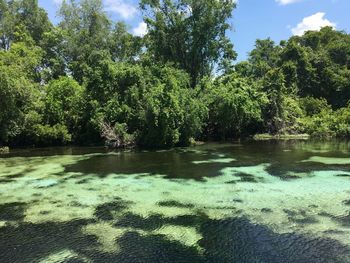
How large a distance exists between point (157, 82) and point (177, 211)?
21049 mm

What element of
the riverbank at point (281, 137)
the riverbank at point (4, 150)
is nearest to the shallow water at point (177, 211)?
the riverbank at point (4, 150)

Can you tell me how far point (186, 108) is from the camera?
2956 cm

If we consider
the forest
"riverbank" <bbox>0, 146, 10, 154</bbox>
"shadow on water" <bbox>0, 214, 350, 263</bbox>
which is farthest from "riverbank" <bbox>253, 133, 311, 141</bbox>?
"shadow on water" <bbox>0, 214, 350, 263</bbox>

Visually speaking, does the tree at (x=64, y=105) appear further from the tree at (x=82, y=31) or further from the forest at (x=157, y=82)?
the tree at (x=82, y=31)

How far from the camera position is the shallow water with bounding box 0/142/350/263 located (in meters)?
8.76

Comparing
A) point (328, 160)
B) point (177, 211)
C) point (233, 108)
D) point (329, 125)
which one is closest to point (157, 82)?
point (233, 108)

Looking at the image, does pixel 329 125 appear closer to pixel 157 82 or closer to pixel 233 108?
pixel 233 108

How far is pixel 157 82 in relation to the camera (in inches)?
1257

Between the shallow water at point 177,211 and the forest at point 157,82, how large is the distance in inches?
346

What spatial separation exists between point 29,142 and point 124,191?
64.4ft

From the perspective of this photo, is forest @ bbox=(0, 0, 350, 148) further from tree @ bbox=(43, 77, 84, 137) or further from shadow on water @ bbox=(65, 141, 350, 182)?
shadow on water @ bbox=(65, 141, 350, 182)

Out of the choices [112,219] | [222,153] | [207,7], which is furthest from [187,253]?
[207,7]

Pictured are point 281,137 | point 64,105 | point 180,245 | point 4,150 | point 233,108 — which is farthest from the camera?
point 281,137

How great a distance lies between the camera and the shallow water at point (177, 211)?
345 inches
